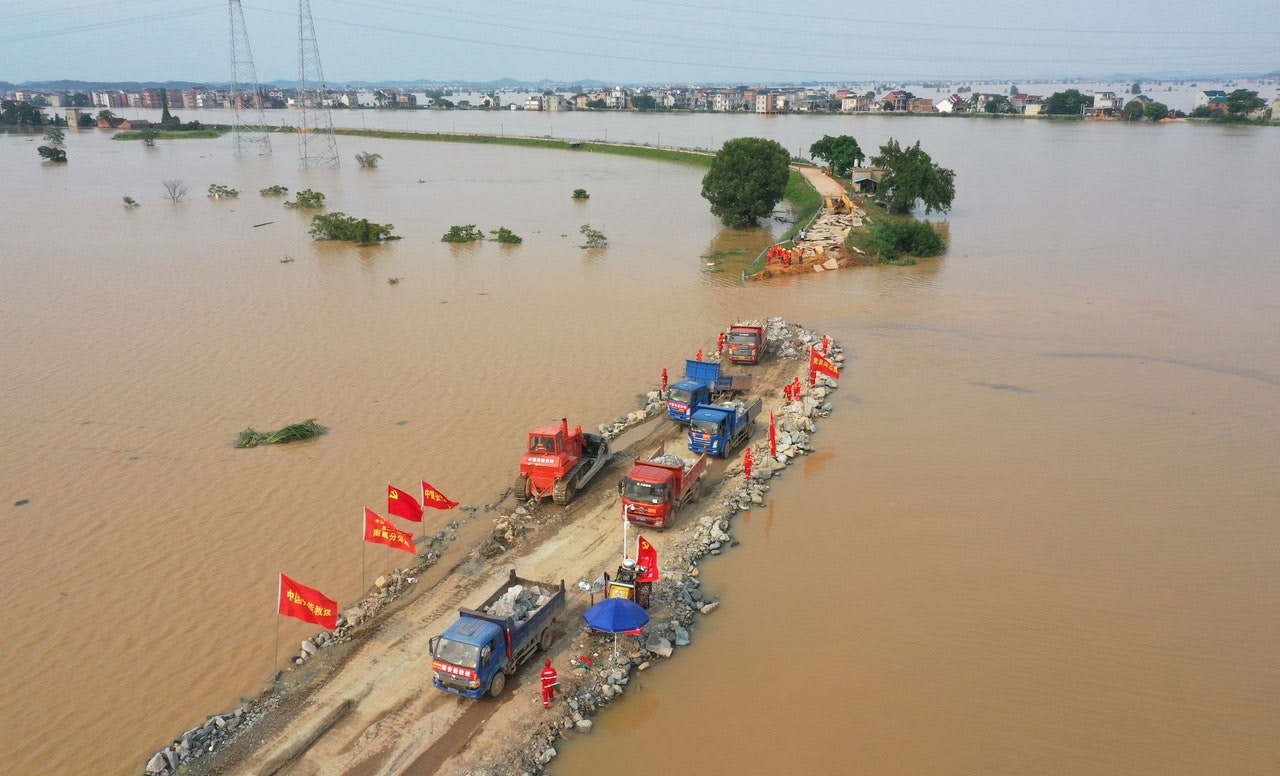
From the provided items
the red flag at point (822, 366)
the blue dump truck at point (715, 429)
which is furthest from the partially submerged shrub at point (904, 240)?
the blue dump truck at point (715, 429)

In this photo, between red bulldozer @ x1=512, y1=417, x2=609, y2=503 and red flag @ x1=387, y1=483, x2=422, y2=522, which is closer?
red flag @ x1=387, y1=483, x2=422, y2=522

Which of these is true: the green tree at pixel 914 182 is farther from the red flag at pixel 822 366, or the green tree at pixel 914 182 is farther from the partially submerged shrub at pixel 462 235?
the red flag at pixel 822 366

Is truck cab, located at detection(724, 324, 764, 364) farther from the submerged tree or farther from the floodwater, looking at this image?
the submerged tree

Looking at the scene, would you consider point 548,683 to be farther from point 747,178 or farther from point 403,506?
point 747,178

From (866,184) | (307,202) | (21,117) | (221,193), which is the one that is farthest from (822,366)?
(21,117)

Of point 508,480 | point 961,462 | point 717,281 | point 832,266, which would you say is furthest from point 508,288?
point 961,462

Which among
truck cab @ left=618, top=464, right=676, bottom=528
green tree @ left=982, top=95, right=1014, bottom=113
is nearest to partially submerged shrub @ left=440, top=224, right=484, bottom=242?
truck cab @ left=618, top=464, right=676, bottom=528
